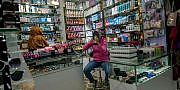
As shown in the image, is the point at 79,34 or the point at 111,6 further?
the point at 79,34

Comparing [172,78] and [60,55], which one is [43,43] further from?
[172,78]

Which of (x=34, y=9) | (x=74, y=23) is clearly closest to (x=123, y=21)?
(x=74, y=23)

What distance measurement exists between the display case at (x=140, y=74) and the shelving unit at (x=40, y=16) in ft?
14.3

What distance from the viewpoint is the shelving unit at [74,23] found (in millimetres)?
8422

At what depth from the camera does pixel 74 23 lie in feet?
28.5

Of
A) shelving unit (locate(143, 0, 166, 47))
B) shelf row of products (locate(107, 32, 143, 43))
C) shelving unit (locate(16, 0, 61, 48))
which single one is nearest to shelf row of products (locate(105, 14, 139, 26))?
shelf row of products (locate(107, 32, 143, 43))

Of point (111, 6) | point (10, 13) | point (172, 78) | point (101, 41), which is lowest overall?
point (172, 78)

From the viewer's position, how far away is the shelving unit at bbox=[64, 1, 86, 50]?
27.6 feet

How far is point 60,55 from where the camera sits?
3.77 meters

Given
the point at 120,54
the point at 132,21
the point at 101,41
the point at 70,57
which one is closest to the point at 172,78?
the point at 120,54

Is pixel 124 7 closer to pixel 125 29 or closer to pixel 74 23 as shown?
pixel 125 29

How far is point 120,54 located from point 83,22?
619 centimetres

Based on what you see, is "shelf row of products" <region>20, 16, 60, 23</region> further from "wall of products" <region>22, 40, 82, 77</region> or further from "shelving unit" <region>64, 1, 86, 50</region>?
"wall of products" <region>22, 40, 82, 77</region>

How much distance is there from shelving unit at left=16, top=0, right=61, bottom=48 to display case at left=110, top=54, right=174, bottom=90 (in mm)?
4344
